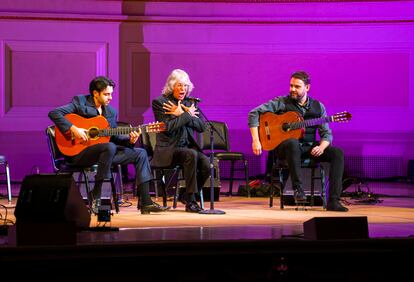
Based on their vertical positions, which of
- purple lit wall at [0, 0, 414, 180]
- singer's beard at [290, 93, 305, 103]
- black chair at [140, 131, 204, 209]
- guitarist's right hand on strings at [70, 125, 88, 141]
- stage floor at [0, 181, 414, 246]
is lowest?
stage floor at [0, 181, 414, 246]

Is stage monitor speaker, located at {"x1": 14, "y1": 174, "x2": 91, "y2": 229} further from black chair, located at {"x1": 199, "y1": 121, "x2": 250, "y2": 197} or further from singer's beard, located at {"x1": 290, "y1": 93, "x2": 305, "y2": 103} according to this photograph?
black chair, located at {"x1": 199, "y1": 121, "x2": 250, "y2": 197}

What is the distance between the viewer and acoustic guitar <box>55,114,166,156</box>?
6.87 metres

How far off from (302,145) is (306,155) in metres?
0.11

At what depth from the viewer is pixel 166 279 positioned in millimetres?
3752

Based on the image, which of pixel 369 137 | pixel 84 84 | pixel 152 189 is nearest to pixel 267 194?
pixel 152 189

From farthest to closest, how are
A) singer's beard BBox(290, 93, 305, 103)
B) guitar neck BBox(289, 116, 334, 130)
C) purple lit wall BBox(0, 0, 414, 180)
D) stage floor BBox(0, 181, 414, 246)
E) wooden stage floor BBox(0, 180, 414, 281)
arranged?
purple lit wall BBox(0, 0, 414, 180)
singer's beard BBox(290, 93, 305, 103)
guitar neck BBox(289, 116, 334, 130)
stage floor BBox(0, 181, 414, 246)
wooden stage floor BBox(0, 180, 414, 281)

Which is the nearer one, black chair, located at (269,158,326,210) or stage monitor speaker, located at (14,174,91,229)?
stage monitor speaker, located at (14,174,91,229)

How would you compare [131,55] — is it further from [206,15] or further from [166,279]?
[166,279]

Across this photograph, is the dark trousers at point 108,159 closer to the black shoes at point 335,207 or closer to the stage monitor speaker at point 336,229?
the black shoes at point 335,207

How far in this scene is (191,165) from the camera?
6891 mm

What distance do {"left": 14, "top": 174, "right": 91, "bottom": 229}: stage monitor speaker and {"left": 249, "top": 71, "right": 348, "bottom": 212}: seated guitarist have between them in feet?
9.66

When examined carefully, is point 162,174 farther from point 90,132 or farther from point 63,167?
point 63,167

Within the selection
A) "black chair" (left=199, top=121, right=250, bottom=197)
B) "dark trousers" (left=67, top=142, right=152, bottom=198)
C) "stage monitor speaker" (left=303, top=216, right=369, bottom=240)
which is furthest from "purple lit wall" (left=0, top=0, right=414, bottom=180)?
"stage monitor speaker" (left=303, top=216, right=369, bottom=240)

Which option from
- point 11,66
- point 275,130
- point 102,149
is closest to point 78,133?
point 102,149
